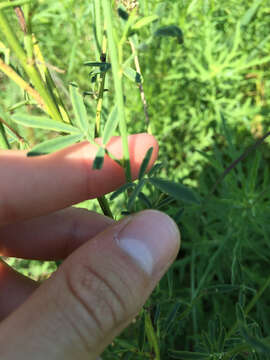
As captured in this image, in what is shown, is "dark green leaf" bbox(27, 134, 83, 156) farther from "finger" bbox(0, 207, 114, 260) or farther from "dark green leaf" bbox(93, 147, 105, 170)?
"finger" bbox(0, 207, 114, 260)

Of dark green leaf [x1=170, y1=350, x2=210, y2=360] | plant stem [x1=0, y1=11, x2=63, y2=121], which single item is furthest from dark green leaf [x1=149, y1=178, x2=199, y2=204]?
dark green leaf [x1=170, y1=350, x2=210, y2=360]

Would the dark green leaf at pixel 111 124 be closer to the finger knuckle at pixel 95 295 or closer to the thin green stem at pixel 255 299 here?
the finger knuckle at pixel 95 295

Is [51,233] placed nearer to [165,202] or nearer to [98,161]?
[165,202]

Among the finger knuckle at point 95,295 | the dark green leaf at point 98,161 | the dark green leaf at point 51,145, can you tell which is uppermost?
the dark green leaf at point 51,145

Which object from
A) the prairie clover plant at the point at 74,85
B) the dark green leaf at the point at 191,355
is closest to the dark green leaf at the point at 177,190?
the prairie clover plant at the point at 74,85

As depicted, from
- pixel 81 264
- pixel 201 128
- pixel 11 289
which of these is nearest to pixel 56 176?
pixel 81 264

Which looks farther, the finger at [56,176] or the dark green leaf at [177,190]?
the finger at [56,176]

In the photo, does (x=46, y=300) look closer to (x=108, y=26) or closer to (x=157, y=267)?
(x=157, y=267)
